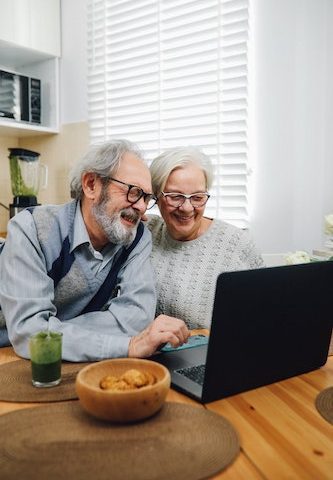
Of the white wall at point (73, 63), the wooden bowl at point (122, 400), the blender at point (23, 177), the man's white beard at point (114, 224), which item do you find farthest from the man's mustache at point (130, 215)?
the white wall at point (73, 63)

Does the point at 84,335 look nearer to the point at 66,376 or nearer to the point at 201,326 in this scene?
the point at 66,376

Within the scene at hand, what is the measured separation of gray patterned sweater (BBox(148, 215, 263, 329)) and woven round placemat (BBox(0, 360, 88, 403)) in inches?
26.0

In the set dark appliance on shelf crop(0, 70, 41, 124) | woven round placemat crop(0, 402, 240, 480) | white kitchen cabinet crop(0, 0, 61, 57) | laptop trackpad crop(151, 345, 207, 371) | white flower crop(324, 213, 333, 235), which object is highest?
white kitchen cabinet crop(0, 0, 61, 57)

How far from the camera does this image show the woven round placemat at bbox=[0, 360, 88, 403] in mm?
858

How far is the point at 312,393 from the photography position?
3.03ft

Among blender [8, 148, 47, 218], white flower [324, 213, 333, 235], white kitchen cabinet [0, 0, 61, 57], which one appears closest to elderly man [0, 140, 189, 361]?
white flower [324, 213, 333, 235]

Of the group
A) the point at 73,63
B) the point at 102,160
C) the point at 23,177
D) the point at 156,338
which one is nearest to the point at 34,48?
the point at 73,63

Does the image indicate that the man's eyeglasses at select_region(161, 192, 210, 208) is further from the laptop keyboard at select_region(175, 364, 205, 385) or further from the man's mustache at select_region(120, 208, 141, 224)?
the laptop keyboard at select_region(175, 364, 205, 385)

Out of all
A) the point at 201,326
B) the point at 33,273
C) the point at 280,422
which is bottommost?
the point at 201,326

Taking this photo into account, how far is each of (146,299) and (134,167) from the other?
41 centimetres

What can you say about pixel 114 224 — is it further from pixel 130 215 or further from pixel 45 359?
pixel 45 359

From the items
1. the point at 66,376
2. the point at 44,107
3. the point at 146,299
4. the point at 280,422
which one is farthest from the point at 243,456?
the point at 44,107

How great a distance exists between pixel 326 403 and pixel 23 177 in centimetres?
240

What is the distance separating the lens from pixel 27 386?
36.0 inches
